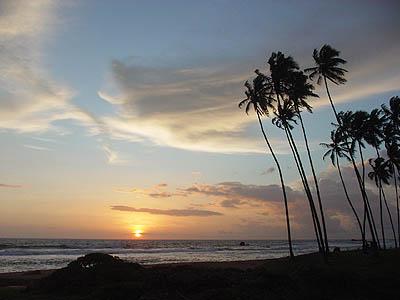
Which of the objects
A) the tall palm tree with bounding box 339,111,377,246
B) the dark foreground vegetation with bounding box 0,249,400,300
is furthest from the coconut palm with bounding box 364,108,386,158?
the dark foreground vegetation with bounding box 0,249,400,300

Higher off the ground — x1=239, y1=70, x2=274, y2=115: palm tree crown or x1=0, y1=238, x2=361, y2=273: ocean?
x1=239, y1=70, x2=274, y2=115: palm tree crown

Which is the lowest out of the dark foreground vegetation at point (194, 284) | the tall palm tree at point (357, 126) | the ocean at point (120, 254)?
the dark foreground vegetation at point (194, 284)

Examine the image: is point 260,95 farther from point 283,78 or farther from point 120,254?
point 120,254

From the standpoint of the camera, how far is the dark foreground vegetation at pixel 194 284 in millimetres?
17359

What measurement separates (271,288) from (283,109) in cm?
2517

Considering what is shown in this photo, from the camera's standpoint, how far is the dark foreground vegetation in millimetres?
17359

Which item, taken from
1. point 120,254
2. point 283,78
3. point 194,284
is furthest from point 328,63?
point 120,254

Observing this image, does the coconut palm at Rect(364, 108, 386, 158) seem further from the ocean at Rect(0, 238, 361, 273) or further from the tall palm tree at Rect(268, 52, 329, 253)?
the ocean at Rect(0, 238, 361, 273)

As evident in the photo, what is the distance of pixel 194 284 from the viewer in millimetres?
17922

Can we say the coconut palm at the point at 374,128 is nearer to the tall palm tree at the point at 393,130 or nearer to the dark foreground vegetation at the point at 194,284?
the tall palm tree at the point at 393,130

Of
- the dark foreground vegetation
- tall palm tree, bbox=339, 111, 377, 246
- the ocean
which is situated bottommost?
the dark foreground vegetation

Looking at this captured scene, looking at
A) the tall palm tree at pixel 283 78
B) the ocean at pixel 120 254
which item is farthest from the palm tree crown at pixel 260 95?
the ocean at pixel 120 254

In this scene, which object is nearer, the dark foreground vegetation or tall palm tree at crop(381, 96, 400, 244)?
the dark foreground vegetation

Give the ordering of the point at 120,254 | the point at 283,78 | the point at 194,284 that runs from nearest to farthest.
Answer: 1. the point at 194,284
2. the point at 283,78
3. the point at 120,254
